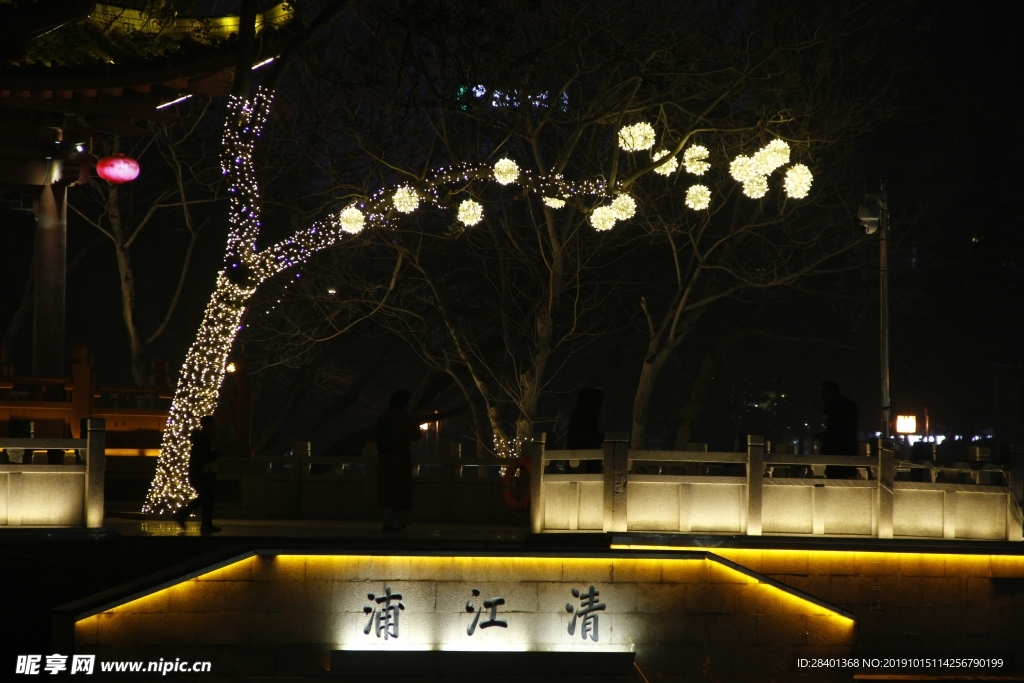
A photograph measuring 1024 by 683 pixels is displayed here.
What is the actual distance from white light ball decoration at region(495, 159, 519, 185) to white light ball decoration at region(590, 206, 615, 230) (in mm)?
1278

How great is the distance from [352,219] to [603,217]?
11.6 ft

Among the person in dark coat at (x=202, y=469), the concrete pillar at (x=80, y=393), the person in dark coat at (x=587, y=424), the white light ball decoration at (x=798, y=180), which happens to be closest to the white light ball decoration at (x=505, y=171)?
the person in dark coat at (x=587, y=424)

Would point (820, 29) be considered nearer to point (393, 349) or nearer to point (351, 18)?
point (351, 18)

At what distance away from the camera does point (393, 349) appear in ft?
89.1

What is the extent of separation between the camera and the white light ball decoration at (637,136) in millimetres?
15477

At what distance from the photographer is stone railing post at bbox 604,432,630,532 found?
12211 millimetres

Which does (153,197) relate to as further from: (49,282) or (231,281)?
(231,281)

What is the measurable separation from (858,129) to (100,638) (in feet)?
48.9

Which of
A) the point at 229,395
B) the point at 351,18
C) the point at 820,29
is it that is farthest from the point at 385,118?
the point at 820,29

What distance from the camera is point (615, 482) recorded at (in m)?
12.2

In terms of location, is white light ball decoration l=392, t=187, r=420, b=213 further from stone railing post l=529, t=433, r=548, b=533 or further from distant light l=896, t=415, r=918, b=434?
distant light l=896, t=415, r=918, b=434

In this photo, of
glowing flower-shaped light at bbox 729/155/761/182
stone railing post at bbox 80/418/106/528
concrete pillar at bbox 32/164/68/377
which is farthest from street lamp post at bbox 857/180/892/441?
concrete pillar at bbox 32/164/68/377

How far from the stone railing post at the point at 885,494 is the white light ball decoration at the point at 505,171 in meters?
6.19

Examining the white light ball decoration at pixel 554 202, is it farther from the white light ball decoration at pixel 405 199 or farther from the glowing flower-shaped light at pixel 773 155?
the glowing flower-shaped light at pixel 773 155
